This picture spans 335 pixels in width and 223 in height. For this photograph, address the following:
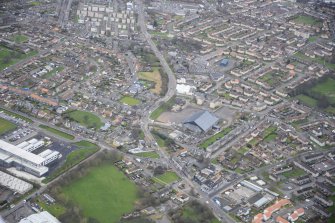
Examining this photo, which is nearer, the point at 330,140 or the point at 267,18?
the point at 330,140

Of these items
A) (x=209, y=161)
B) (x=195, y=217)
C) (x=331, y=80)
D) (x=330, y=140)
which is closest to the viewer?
(x=195, y=217)

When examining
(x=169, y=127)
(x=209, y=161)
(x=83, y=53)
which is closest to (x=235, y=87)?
(x=169, y=127)

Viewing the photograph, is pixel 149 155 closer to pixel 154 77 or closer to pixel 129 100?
pixel 129 100

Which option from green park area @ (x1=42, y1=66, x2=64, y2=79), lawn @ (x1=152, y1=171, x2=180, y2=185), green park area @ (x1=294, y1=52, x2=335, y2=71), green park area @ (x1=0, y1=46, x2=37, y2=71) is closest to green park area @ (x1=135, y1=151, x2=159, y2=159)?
lawn @ (x1=152, y1=171, x2=180, y2=185)

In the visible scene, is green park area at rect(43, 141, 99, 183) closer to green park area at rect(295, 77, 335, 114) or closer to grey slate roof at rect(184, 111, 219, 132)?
grey slate roof at rect(184, 111, 219, 132)

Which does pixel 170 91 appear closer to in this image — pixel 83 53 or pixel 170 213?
pixel 83 53

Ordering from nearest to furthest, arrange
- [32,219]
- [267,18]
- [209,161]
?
[32,219]
[209,161]
[267,18]

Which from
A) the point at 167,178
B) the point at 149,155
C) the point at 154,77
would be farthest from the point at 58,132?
the point at 154,77
